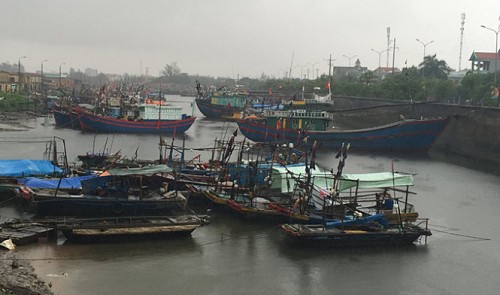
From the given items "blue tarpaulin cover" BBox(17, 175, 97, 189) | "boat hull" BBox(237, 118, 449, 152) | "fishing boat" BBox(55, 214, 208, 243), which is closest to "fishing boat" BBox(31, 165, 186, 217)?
"fishing boat" BBox(55, 214, 208, 243)

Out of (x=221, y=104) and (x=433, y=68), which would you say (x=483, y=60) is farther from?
(x=221, y=104)

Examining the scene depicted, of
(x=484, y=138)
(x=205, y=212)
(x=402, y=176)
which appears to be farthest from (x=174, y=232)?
(x=484, y=138)

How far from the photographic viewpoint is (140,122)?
48688mm

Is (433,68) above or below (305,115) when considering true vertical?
above

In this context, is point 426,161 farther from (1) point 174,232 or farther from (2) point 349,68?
(2) point 349,68

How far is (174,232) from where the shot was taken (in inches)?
673

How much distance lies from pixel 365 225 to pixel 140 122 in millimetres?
34058

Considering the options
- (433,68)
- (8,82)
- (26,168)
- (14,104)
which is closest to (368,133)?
(26,168)

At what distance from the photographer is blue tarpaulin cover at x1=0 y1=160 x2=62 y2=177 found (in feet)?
72.4

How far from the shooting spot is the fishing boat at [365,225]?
17.0 metres

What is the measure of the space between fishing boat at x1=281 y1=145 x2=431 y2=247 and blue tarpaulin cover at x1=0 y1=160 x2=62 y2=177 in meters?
11.0

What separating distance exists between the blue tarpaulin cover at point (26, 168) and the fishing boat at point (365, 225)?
36.0ft

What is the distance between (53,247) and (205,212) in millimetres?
6424

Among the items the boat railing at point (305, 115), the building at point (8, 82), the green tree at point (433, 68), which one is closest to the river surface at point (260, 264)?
the boat railing at point (305, 115)
